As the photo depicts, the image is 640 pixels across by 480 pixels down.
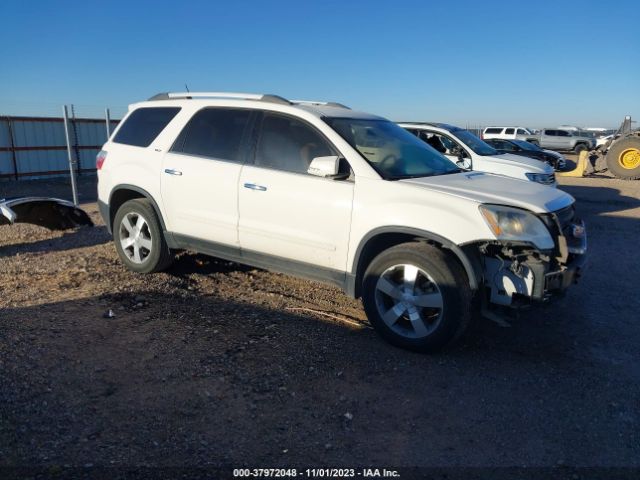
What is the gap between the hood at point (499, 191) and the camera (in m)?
3.76

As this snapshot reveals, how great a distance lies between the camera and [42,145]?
56.5 ft

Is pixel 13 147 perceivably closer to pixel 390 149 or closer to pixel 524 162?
pixel 524 162

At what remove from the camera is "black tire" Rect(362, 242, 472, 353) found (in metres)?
3.68

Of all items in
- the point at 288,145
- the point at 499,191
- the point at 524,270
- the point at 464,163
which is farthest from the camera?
the point at 464,163

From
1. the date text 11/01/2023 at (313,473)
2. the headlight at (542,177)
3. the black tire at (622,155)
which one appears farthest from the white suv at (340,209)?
the black tire at (622,155)

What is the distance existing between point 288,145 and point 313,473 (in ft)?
9.20

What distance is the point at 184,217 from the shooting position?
507cm

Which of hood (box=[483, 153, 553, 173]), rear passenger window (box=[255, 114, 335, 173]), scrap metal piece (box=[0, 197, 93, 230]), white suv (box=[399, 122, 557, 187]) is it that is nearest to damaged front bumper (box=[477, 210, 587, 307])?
rear passenger window (box=[255, 114, 335, 173])

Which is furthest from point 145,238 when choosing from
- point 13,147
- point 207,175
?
point 13,147

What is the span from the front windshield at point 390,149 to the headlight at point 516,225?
2.91 feet

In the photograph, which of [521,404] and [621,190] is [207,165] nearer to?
[521,404]

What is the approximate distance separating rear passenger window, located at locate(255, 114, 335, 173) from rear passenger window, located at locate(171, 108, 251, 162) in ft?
0.87

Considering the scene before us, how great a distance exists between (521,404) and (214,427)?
1.97 metres

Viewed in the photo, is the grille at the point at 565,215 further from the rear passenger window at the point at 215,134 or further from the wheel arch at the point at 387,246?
the rear passenger window at the point at 215,134
